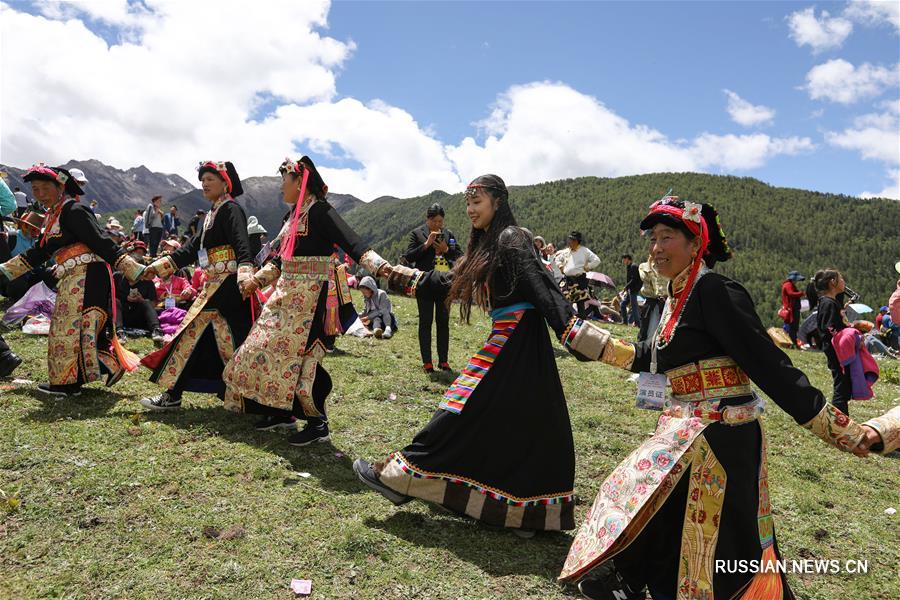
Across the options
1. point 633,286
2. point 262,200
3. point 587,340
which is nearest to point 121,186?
point 262,200

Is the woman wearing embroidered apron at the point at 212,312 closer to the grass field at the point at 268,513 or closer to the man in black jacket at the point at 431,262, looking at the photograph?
the grass field at the point at 268,513

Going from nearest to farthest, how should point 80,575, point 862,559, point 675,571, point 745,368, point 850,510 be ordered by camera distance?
1. point 745,368
2. point 675,571
3. point 80,575
4. point 862,559
5. point 850,510

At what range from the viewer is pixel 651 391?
10.4ft

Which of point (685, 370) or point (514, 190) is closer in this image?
point (685, 370)

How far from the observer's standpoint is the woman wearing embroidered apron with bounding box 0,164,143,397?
5.59 metres

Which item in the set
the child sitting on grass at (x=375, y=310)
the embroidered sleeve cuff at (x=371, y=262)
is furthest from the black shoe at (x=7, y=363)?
the child sitting on grass at (x=375, y=310)

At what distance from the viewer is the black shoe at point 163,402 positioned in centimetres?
553

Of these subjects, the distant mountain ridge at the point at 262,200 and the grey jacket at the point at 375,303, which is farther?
the distant mountain ridge at the point at 262,200

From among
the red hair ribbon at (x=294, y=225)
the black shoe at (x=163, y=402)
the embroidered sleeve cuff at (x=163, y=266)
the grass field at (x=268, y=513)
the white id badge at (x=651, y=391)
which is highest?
the red hair ribbon at (x=294, y=225)

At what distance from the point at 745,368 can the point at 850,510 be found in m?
3.32

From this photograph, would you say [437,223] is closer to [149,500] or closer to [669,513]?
[149,500]

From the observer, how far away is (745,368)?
2451mm

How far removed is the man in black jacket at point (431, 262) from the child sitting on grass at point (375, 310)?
2.98 meters

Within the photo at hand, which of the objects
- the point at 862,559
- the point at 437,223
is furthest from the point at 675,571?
the point at 437,223
